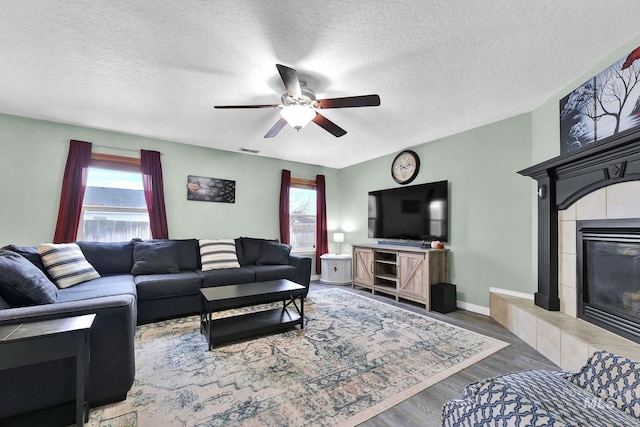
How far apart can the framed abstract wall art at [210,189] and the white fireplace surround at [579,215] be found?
4.55m

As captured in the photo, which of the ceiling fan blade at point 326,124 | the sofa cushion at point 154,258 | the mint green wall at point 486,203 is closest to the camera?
the ceiling fan blade at point 326,124

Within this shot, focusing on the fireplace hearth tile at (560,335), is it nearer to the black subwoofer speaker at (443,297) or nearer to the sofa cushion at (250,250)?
the black subwoofer speaker at (443,297)

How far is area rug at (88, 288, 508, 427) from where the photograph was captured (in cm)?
162

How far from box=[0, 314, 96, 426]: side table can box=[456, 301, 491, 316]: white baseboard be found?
3972 mm

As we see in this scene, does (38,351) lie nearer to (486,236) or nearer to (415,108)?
(415,108)

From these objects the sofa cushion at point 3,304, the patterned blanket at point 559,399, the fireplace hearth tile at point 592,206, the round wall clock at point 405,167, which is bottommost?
the patterned blanket at point 559,399

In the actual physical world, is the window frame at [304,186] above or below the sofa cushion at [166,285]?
above

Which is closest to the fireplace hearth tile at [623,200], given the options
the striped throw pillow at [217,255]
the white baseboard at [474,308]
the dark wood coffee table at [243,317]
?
the white baseboard at [474,308]

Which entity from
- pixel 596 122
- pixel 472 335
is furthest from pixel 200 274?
pixel 596 122

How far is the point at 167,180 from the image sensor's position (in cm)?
426

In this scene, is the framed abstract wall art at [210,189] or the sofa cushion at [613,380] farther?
the framed abstract wall art at [210,189]

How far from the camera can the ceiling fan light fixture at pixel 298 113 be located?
7.82 feet

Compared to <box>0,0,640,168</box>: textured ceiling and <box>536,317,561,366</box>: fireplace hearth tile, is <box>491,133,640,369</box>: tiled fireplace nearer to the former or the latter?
<box>536,317,561,366</box>: fireplace hearth tile

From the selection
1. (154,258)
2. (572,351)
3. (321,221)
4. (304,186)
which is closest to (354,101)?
(572,351)
